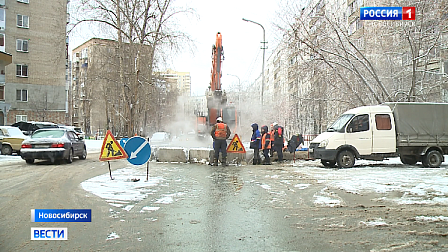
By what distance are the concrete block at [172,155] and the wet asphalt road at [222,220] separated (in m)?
5.05

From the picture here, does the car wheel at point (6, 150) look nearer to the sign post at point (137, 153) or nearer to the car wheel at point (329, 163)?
the sign post at point (137, 153)

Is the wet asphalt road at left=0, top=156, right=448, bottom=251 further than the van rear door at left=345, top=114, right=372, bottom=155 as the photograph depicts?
No

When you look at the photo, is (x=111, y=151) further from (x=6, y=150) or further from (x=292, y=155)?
(x=6, y=150)

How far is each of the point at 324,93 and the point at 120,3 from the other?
52.7 feet

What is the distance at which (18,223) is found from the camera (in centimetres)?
587

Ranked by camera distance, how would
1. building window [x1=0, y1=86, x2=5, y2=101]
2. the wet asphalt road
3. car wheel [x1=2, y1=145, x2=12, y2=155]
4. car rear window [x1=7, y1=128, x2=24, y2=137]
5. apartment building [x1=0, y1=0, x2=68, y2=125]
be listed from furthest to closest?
apartment building [x1=0, y1=0, x2=68, y2=125] → building window [x1=0, y1=86, x2=5, y2=101] → car rear window [x1=7, y1=128, x2=24, y2=137] → car wheel [x1=2, y1=145, x2=12, y2=155] → the wet asphalt road

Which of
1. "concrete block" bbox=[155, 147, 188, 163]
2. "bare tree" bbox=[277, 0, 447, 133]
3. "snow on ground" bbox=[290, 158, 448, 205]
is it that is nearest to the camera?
"snow on ground" bbox=[290, 158, 448, 205]

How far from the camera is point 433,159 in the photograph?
14.1m

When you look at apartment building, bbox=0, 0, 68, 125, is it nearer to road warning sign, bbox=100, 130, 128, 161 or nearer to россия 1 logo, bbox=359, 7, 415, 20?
road warning sign, bbox=100, 130, 128, 161

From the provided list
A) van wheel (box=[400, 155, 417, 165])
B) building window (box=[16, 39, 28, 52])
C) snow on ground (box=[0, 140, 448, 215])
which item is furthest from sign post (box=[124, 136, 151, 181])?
building window (box=[16, 39, 28, 52])

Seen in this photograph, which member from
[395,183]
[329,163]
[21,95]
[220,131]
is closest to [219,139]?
[220,131]

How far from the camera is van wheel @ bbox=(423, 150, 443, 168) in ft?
45.9

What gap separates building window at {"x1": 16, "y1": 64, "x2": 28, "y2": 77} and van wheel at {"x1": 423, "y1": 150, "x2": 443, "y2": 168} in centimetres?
4500

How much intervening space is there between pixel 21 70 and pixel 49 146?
36.4 meters
